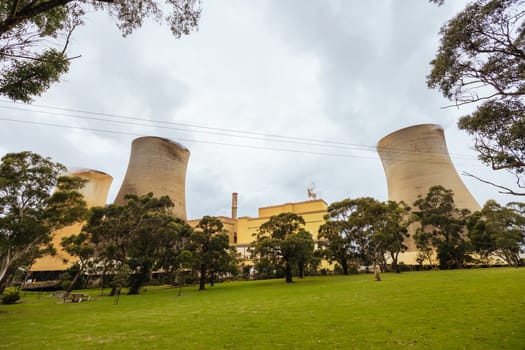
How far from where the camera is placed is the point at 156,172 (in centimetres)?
3706

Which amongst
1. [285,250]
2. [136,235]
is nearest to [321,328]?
[285,250]

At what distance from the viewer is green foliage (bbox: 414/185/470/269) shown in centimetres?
2931

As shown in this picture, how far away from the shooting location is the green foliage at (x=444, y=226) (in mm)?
29312

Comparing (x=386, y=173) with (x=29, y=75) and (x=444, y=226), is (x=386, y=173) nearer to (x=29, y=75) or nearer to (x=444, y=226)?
(x=444, y=226)

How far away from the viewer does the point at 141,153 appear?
37844 millimetres

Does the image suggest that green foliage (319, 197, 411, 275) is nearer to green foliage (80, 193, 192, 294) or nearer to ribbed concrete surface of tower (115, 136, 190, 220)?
green foliage (80, 193, 192, 294)

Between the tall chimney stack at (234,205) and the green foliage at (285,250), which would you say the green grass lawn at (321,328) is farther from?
the tall chimney stack at (234,205)

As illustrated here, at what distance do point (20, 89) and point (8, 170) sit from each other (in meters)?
Answer: 11.7

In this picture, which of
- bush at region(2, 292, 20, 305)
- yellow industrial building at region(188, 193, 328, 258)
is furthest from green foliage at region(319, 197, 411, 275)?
bush at region(2, 292, 20, 305)

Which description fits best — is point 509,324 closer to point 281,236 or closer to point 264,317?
point 264,317

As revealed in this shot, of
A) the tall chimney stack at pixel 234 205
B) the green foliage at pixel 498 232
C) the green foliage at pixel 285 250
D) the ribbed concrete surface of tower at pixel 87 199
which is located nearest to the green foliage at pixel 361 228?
the green foliage at pixel 285 250

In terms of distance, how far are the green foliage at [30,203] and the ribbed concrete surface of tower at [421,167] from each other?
35.4 meters

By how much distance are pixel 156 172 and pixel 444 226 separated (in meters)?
35.9

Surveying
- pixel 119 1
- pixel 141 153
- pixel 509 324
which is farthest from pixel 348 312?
pixel 141 153
